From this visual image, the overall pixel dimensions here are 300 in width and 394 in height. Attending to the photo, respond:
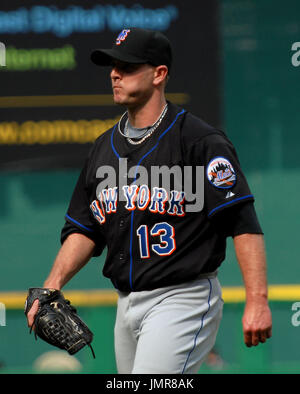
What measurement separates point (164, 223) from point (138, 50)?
758 mm

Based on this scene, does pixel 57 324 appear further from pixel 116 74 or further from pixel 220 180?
pixel 116 74

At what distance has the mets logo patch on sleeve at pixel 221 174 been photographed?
3.54 meters

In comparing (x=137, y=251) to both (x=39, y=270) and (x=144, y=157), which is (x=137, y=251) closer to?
(x=144, y=157)

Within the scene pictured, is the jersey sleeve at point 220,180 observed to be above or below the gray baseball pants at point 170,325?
above

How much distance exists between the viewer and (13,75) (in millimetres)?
6039

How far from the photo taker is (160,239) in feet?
11.8

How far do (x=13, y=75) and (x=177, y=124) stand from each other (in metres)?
2.62
